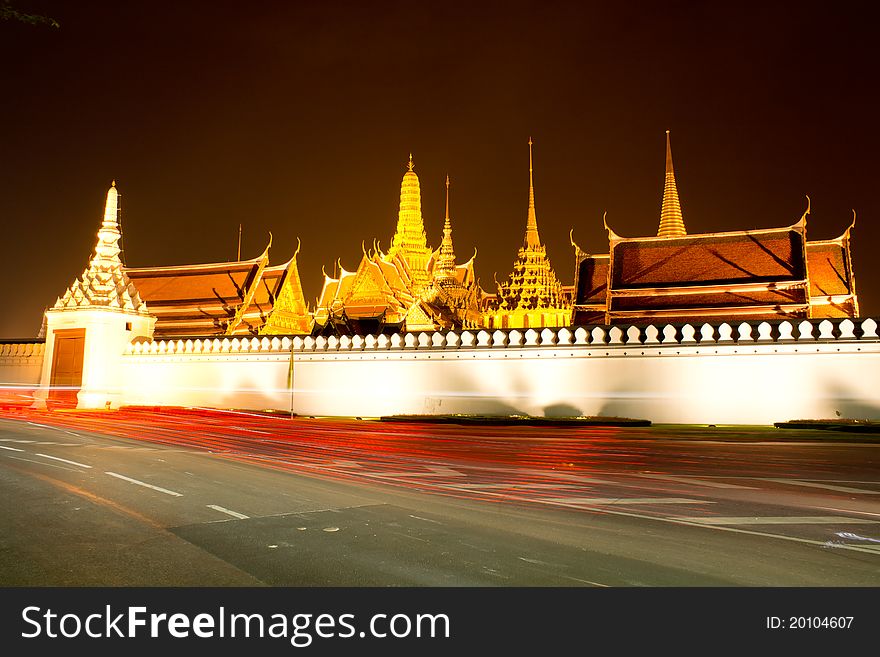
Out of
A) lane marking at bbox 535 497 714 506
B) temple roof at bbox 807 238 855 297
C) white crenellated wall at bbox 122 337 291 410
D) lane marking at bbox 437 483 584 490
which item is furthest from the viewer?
temple roof at bbox 807 238 855 297

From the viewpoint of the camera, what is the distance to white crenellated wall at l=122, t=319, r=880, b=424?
14.3 metres

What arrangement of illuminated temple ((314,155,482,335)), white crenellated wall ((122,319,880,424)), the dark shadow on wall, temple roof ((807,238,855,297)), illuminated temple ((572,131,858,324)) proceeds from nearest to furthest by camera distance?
1. the dark shadow on wall
2. white crenellated wall ((122,319,880,424))
3. illuminated temple ((572,131,858,324))
4. temple roof ((807,238,855,297))
5. illuminated temple ((314,155,482,335))

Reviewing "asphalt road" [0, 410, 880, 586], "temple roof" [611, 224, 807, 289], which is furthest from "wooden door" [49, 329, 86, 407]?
"temple roof" [611, 224, 807, 289]

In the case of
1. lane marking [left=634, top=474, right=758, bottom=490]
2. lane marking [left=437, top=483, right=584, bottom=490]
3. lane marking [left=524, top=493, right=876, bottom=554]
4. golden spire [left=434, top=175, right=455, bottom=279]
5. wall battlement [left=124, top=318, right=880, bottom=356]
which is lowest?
lane marking [left=437, top=483, right=584, bottom=490]

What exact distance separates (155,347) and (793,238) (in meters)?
23.3

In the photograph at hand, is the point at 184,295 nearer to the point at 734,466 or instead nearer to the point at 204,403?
the point at 204,403

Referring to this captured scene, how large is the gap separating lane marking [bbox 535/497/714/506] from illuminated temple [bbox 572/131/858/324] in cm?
1629

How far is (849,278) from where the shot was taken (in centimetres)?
2453

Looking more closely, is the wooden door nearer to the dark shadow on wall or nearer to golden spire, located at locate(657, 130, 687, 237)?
the dark shadow on wall

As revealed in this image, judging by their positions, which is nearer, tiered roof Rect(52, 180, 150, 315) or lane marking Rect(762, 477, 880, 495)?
lane marking Rect(762, 477, 880, 495)

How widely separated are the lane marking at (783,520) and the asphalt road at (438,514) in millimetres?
23
